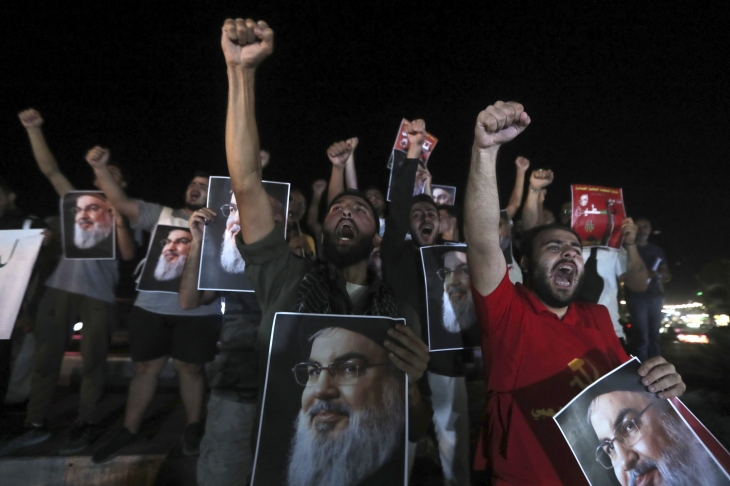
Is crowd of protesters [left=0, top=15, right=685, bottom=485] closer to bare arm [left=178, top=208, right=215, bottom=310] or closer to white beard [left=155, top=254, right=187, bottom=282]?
bare arm [left=178, top=208, right=215, bottom=310]

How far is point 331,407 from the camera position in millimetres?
1545

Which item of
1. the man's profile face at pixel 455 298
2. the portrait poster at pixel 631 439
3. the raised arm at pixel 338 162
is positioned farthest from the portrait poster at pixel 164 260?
the portrait poster at pixel 631 439

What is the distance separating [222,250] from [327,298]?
4.08ft

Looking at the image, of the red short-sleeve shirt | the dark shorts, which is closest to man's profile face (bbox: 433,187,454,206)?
the dark shorts

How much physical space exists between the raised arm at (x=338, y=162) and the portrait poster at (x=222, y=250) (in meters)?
0.71

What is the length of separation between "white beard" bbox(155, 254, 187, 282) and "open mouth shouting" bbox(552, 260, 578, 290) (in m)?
2.48

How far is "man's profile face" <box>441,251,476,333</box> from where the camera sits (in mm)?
2768

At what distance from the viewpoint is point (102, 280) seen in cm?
363

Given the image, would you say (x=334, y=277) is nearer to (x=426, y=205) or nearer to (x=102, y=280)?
(x=426, y=205)

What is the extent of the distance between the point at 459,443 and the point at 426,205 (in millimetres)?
1600

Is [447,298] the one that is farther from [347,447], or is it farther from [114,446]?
[114,446]

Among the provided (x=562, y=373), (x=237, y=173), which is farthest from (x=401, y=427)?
(x=237, y=173)

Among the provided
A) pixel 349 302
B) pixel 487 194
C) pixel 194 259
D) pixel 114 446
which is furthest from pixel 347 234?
pixel 114 446

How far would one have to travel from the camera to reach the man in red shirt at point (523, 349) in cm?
169
